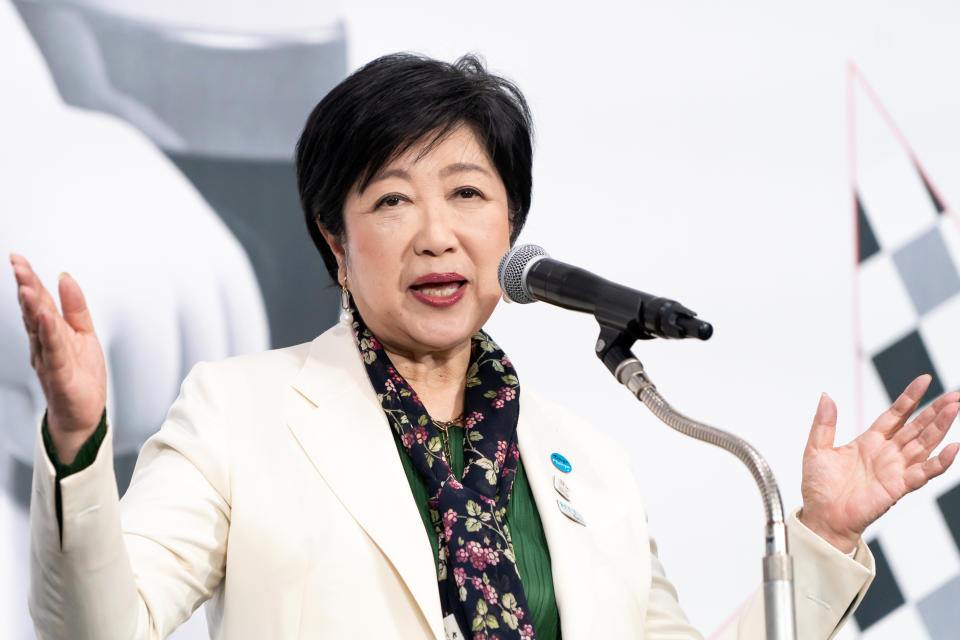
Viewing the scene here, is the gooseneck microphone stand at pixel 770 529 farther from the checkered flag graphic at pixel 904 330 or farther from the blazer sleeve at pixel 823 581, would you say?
the checkered flag graphic at pixel 904 330

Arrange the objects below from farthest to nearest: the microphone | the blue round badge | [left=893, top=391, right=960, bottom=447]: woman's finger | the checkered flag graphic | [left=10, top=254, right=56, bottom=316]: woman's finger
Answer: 1. the checkered flag graphic
2. the blue round badge
3. [left=893, top=391, right=960, bottom=447]: woman's finger
4. the microphone
5. [left=10, top=254, right=56, bottom=316]: woman's finger

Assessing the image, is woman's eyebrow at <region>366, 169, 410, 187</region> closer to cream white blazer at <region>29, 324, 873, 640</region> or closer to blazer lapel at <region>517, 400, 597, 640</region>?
cream white blazer at <region>29, 324, 873, 640</region>

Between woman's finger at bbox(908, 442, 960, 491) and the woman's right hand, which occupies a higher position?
the woman's right hand

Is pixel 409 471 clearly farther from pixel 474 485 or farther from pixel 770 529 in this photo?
pixel 770 529

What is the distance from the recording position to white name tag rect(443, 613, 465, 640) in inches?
64.7

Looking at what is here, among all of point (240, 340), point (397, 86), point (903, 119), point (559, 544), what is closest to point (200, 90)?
point (240, 340)

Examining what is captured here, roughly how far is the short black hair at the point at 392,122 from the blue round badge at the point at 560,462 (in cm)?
47

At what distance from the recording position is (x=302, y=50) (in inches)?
101

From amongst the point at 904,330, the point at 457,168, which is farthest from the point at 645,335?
the point at 904,330

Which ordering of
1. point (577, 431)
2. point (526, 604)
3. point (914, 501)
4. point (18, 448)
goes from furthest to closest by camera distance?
point (914, 501) < point (18, 448) < point (577, 431) < point (526, 604)

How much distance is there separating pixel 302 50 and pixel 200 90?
0.83 feet

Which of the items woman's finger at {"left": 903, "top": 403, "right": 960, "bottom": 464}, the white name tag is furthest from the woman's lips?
woman's finger at {"left": 903, "top": 403, "right": 960, "bottom": 464}

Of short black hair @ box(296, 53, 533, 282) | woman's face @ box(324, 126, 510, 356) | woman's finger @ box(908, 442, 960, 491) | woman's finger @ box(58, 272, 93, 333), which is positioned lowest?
woman's finger @ box(908, 442, 960, 491)

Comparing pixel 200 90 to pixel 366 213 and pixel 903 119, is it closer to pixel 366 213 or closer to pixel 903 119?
pixel 366 213
